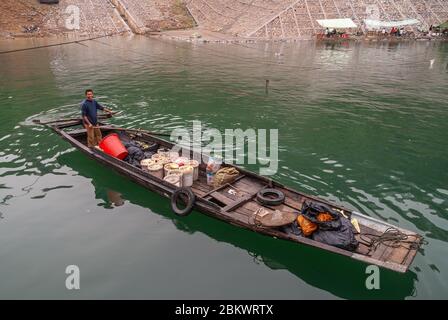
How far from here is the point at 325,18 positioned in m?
60.7

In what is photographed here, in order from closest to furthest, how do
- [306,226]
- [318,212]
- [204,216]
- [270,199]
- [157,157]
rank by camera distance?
[306,226] < [318,212] < [270,199] < [204,216] < [157,157]

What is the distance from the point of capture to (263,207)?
10.9 meters

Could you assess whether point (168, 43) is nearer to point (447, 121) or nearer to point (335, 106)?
point (335, 106)

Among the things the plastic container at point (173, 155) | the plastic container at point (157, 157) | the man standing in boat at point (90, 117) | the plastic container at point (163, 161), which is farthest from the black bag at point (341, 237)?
the man standing in boat at point (90, 117)

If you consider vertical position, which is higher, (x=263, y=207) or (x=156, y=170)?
(x=156, y=170)

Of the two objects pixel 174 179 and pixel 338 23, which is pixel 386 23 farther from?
pixel 174 179

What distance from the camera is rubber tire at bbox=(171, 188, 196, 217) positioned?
10891 millimetres

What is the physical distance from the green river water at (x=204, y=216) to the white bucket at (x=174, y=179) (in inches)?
41.8

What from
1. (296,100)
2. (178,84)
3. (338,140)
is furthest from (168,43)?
(338,140)

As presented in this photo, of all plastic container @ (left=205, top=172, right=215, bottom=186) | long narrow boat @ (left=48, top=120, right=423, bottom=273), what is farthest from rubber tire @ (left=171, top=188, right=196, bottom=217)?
plastic container @ (left=205, top=172, right=215, bottom=186)

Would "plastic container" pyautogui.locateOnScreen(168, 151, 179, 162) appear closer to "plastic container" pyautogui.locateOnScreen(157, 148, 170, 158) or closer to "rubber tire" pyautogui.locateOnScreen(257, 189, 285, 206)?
"plastic container" pyautogui.locateOnScreen(157, 148, 170, 158)

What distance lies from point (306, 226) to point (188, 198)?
3937mm

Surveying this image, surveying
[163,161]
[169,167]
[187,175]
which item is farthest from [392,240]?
[163,161]

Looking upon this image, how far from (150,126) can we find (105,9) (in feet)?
187
